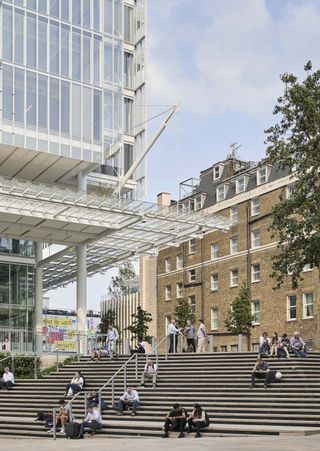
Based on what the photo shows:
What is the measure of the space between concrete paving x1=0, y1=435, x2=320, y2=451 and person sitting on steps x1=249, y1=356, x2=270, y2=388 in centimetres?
542

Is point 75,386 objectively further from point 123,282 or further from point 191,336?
point 123,282

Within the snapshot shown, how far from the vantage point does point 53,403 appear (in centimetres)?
3134

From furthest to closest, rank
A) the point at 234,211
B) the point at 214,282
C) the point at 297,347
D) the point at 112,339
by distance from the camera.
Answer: the point at 214,282, the point at 234,211, the point at 112,339, the point at 297,347

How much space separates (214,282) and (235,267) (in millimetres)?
3285

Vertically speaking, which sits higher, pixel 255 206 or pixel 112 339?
pixel 255 206

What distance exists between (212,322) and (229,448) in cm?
4673

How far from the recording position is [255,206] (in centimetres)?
6316

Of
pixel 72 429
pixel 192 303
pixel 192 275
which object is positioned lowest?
pixel 72 429

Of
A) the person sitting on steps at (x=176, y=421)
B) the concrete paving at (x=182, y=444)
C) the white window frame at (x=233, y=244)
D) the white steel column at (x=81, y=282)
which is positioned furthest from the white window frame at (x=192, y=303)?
the concrete paving at (x=182, y=444)

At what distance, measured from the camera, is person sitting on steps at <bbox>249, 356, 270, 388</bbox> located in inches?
1122

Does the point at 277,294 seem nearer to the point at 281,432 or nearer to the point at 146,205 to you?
the point at 146,205

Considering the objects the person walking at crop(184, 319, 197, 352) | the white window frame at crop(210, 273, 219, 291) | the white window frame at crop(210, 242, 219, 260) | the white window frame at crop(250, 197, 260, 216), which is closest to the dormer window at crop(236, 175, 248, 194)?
the white window frame at crop(250, 197, 260, 216)

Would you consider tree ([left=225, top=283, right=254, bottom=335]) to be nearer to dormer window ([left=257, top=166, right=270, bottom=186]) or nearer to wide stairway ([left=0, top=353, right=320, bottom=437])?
dormer window ([left=257, top=166, right=270, bottom=186])

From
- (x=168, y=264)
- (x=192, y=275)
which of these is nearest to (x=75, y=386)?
(x=192, y=275)
